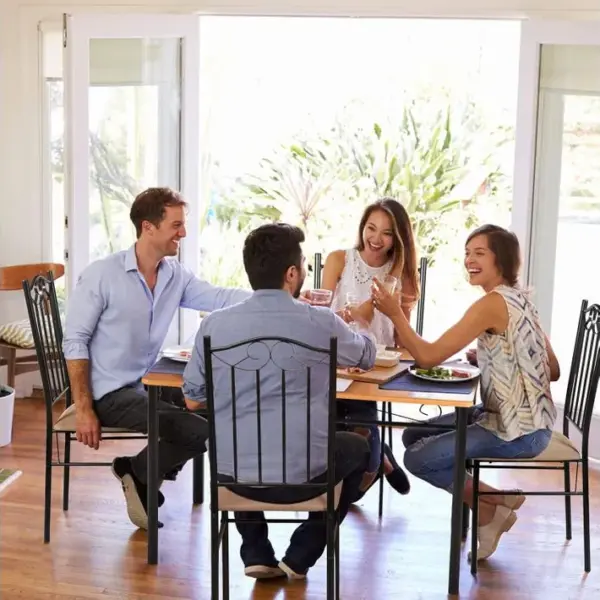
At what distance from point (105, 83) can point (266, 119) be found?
13.9 ft

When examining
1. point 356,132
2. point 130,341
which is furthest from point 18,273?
point 356,132

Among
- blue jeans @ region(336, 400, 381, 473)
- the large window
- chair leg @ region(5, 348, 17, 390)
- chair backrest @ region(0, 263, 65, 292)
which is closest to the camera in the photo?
blue jeans @ region(336, 400, 381, 473)

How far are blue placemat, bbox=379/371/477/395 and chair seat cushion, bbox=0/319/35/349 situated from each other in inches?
98.6

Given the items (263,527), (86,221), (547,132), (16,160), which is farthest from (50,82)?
(263,527)

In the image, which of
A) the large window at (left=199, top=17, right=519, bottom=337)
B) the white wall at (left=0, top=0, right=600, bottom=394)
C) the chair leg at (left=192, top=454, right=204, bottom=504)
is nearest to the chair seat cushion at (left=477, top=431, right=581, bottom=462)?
the chair leg at (left=192, top=454, right=204, bottom=504)

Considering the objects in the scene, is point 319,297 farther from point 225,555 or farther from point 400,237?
point 225,555

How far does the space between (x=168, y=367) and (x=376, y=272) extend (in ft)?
3.47

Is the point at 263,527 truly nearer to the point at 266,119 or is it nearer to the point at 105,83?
the point at 105,83

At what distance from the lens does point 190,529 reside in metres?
3.72

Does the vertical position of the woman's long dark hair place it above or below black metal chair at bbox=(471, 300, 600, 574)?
above

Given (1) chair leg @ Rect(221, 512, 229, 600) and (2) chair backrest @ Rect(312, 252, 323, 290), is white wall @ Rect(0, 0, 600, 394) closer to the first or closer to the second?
(2) chair backrest @ Rect(312, 252, 323, 290)

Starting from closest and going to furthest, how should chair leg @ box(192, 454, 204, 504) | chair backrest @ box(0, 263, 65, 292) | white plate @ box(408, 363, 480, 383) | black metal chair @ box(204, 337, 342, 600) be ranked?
black metal chair @ box(204, 337, 342, 600)
white plate @ box(408, 363, 480, 383)
chair leg @ box(192, 454, 204, 504)
chair backrest @ box(0, 263, 65, 292)

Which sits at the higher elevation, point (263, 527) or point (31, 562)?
point (263, 527)

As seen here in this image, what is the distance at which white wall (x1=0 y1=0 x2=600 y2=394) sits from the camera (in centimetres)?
504
